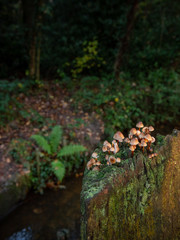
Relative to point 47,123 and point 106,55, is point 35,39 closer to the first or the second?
point 47,123

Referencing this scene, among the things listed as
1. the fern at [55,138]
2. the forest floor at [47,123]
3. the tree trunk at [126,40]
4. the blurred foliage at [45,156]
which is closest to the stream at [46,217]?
the blurred foliage at [45,156]

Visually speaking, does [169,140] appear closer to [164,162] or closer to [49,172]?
[164,162]

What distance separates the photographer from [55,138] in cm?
572

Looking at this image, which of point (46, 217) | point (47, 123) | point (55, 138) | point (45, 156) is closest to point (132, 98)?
point (47, 123)

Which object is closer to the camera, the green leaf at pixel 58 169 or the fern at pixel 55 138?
the green leaf at pixel 58 169

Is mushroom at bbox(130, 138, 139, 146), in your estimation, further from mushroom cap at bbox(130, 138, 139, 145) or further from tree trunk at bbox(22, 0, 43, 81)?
tree trunk at bbox(22, 0, 43, 81)

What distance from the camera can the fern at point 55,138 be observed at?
568 centimetres

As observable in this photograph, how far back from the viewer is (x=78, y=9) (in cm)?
1040

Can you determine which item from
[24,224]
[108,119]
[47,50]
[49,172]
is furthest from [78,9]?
[24,224]

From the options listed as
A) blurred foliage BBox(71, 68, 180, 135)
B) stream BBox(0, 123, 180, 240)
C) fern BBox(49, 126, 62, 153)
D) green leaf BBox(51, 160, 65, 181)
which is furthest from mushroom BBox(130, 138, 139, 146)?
blurred foliage BBox(71, 68, 180, 135)

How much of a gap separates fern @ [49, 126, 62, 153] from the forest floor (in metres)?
0.33

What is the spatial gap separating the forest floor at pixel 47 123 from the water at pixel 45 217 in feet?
2.99

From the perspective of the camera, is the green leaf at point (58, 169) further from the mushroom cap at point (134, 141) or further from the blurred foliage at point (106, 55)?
the mushroom cap at point (134, 141)

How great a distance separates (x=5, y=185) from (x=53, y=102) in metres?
3.51
